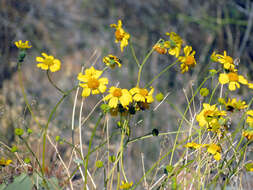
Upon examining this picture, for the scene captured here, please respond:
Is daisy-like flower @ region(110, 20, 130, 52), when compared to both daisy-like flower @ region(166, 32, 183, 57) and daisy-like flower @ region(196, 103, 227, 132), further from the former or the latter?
daisy-like flower @ region(196, 103, 227, 132)

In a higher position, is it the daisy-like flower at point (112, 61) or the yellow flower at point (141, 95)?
the daisy-like flower at point (112, 61)

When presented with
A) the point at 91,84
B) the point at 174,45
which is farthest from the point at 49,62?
the point at 174,45

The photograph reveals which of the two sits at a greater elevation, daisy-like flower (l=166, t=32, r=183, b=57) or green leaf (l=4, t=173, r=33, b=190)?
daisy-like flower (l=166, t=32, r=183, b=57)

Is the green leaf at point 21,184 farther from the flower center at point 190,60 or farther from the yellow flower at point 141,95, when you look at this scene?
the flower center at point 190,60

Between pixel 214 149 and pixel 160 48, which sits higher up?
pixel 160 48

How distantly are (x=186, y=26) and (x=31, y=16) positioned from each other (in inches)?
55.0

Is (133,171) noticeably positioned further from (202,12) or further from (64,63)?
(202,12)

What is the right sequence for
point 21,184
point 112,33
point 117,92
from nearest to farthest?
point 117,92, point 21,184, point 112,33

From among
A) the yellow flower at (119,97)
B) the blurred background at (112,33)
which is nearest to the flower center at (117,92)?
the yellow flower at (119,97)

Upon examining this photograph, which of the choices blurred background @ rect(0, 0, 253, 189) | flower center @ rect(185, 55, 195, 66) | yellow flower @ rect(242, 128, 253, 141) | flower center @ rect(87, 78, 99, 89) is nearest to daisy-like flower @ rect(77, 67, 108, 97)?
flower center @ rect(87, 78, 99, 89)

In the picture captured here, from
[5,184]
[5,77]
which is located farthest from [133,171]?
[5,77]

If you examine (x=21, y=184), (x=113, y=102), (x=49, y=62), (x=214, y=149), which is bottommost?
(x=21, y=184)

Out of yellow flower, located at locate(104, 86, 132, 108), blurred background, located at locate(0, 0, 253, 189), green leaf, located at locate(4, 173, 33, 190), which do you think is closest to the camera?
yellow flower, located at locate(104, 86, 132, 108)

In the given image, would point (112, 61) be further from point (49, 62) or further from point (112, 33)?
point (112, 33)
